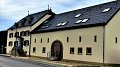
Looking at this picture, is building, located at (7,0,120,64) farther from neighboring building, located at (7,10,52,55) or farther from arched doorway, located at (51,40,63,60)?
neighboring building, located at (7,10,52,55)

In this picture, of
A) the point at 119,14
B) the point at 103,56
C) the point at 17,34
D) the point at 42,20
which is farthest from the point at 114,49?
the point at 17,34

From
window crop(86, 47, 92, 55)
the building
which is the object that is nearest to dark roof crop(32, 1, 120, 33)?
the building

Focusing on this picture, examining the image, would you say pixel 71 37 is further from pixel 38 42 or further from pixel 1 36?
pixel 1 36

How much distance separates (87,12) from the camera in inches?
1987

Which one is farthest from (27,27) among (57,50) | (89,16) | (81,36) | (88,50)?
(88,50)

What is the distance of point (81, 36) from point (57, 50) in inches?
323

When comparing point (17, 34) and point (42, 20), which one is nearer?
point (42, 20)

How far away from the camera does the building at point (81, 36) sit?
41.8 m

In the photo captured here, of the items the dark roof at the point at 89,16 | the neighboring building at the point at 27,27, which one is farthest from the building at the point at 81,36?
the neighboring building at the point at 27,27

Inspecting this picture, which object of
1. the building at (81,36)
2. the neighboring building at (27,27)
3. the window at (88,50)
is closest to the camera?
the building at (81,36)

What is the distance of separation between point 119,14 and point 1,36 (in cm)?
5093

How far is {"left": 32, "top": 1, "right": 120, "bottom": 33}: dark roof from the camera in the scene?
141ft

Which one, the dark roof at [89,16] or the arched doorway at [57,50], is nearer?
the dark roof at [89,16]

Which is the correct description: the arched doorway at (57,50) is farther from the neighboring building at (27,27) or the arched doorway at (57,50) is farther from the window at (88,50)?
the neighboring building at (27,27)
